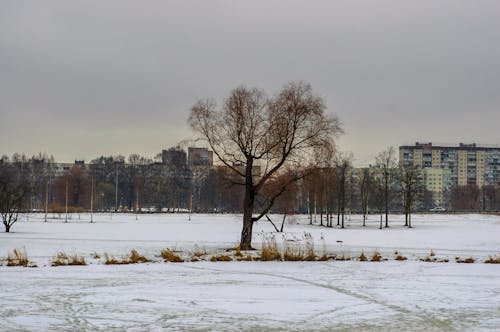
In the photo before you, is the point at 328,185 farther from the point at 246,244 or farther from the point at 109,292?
the point at 109,292

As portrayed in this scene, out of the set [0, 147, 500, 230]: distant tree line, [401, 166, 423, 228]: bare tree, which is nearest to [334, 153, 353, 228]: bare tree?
[401, 166, 423, 228]: bare tree

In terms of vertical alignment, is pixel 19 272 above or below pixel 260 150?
below

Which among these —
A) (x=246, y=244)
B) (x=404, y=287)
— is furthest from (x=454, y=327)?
(x=246, y=244)

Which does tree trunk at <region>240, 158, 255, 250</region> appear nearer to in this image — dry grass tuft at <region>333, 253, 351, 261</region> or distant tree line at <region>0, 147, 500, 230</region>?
dry grass tuft at <region>333, 253, 351, 261</region>

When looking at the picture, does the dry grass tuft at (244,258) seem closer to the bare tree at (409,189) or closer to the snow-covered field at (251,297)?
the snow-covered field at (251,297)

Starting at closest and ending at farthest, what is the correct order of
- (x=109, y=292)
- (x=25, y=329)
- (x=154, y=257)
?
(x=25, y=329)
(x=109, y=292)
(x=154, y=257)

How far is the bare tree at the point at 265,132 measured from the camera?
1417 inches

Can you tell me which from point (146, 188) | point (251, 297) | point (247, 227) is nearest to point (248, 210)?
point (247, 227)

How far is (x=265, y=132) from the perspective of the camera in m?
36.4

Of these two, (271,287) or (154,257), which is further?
(154,257)

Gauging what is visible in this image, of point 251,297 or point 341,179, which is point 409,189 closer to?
point 341,179

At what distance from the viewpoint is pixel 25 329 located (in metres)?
12.0

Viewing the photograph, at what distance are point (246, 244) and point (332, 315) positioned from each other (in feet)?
72.2

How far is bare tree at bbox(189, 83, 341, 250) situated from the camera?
36.0 m
